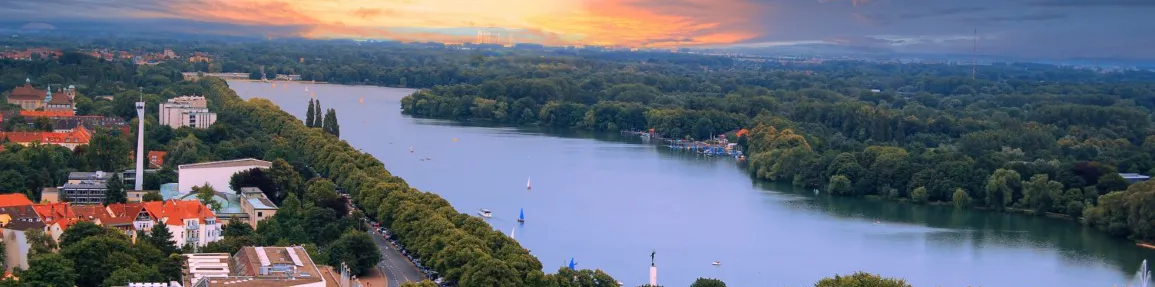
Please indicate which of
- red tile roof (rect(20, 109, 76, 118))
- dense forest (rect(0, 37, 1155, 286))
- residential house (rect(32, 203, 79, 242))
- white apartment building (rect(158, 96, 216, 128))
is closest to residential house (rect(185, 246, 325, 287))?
dense forest (rect(0, 37, 1155, 286))

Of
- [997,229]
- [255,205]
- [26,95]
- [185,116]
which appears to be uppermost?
[26,95]

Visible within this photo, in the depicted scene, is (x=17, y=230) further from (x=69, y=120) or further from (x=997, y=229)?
(x=69, y=120)

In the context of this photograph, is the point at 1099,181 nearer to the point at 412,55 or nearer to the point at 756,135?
the point at 756,135

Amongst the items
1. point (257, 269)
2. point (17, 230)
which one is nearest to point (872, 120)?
point (17, 230)

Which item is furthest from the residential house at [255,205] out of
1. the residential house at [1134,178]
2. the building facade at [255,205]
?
the residential house at [1134,178]

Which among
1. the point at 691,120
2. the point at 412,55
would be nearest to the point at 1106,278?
the point at 691,120

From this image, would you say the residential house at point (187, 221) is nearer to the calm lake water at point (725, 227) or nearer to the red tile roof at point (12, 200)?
the red tile roof at point (12, 200)
